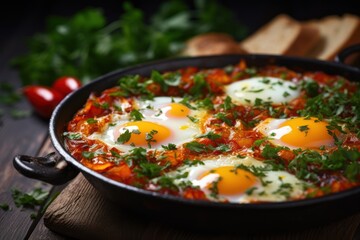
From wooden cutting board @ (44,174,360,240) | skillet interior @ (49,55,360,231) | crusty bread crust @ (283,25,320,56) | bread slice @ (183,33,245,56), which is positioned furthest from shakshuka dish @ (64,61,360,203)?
crusty bread crust @ (283,25,320,56)

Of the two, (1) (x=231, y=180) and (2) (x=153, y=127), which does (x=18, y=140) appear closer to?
(2) (x=153, y=127)

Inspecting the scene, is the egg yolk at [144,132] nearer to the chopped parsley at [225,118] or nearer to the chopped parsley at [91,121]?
the chopped parsley at [91,121]

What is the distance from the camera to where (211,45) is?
6.68 m

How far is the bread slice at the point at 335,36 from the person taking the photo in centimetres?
673

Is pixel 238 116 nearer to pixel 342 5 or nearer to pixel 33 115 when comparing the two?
pixel 33 115

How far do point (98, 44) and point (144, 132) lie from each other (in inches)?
112

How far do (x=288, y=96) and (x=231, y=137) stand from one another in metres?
0.82

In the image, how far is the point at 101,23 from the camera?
22.8 ft

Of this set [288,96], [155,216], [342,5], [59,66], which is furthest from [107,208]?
[342,5]

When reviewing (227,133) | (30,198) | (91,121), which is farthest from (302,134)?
(30,198)

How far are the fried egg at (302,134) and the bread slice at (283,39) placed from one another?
260 cm

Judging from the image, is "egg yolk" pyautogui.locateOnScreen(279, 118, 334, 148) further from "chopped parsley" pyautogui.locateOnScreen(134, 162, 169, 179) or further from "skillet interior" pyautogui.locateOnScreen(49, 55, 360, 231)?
"chopped parsley" pyautogui.locateOnScreen(134, 162, 169, 179)

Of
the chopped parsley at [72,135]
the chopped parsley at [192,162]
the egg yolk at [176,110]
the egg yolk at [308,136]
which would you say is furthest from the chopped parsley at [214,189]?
the chopped parsley at [72,135]

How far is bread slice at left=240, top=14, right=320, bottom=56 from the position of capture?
6770 millimetres
